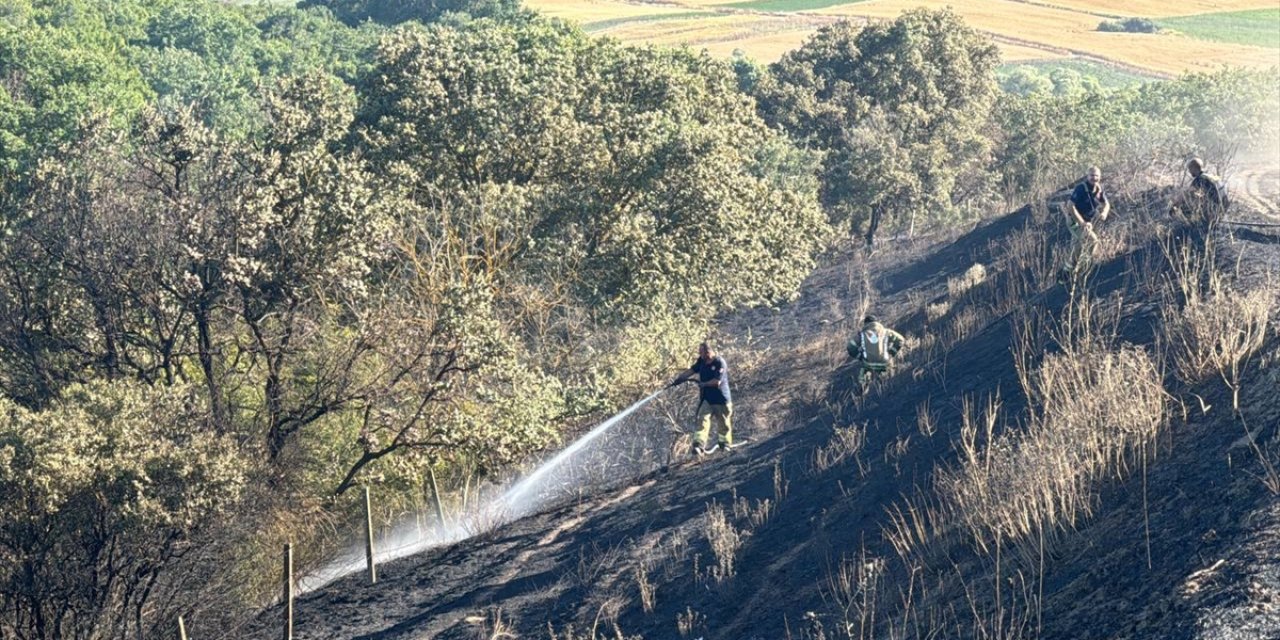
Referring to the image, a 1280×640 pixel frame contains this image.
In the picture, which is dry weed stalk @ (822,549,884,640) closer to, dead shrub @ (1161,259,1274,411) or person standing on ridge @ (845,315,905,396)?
dead shrub @ (1161,259,1274,411)

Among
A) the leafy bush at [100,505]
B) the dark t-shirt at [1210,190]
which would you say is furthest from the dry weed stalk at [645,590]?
the dark t-shirt at [1210,190]

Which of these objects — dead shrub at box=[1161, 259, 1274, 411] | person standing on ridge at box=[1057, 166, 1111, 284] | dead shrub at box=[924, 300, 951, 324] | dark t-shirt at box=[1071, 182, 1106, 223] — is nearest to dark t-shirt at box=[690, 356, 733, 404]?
person standing on ridge at box=[1057, 166, 1111, 284]

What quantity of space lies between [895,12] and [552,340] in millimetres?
82333

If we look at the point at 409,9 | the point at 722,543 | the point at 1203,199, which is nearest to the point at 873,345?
the point at 1203,199

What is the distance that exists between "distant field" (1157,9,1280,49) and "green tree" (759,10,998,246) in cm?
5756

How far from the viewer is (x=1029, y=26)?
103750 mm

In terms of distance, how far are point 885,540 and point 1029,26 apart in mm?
95665

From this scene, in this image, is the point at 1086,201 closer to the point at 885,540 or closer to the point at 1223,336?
the point at 1223,336

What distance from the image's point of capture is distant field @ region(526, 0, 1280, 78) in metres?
94.1

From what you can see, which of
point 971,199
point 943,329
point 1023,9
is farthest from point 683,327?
point 1023,9

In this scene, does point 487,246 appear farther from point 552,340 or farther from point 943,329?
point 943,329

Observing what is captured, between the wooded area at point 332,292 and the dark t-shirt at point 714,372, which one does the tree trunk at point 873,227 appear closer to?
A: the wooded area at point 332,292

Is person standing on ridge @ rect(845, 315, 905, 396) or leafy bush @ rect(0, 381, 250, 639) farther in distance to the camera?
person standing on ridge @ rect(845, 315, 905, 396)

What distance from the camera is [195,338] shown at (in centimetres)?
2236
